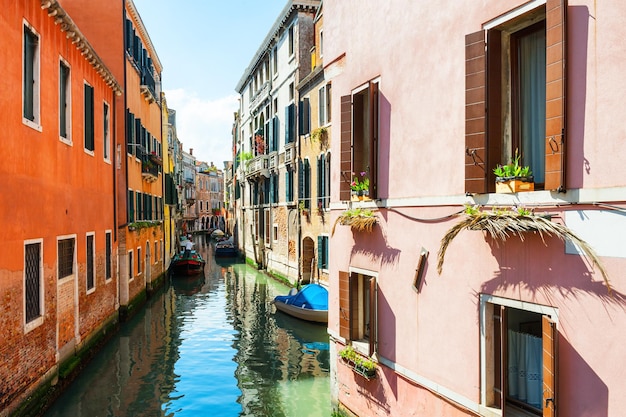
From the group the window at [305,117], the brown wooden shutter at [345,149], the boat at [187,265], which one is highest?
the window at [305,117]

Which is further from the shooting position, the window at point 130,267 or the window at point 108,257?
the window at point 130,267

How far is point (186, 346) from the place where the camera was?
1296cm

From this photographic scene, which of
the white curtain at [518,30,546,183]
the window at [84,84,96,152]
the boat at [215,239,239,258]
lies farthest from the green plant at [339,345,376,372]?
the boat at [215,239,239,258]

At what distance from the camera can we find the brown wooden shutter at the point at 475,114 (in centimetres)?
452

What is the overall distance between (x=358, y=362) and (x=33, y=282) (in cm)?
503

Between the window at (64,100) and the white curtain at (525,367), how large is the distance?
324 inches

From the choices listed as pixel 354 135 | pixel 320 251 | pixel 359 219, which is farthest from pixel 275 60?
pixel 359 219

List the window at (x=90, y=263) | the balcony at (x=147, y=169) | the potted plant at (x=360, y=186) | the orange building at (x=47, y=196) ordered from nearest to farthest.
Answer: the potted plant at (x=360, y=186), the orange building at (x=47, y=196), the window at (x=90, y=263), the balcony at (x=147, y=169)

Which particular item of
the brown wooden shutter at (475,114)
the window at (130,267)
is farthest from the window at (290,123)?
the brown wooden shutter at (475,114)

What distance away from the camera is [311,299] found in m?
15.2

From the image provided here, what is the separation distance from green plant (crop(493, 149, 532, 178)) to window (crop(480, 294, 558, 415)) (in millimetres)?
1013

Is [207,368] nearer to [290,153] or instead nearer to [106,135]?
[106,135]

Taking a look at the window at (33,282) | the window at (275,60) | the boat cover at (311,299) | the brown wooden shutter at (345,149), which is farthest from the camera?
the window at (275,60)

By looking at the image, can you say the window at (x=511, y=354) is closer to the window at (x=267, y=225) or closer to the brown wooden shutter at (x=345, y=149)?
the brown wooden shutter at (x=345, y=149)
